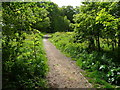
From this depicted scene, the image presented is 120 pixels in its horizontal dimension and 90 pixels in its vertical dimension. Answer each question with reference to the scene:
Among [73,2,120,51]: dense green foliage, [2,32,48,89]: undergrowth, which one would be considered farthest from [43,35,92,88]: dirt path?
[73,2,120,51]: dense green foliage

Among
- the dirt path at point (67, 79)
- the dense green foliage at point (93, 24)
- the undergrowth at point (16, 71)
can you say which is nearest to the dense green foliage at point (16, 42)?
the undergrowth at point (16, 71)

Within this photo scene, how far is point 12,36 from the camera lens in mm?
5316

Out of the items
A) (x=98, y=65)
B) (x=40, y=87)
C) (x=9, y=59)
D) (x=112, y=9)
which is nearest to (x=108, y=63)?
(x=98, y=65)

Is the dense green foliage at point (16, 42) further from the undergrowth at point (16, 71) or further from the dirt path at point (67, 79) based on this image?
the dirt path at point (67, 79)

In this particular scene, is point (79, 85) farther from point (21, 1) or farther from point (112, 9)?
point (112, 9)

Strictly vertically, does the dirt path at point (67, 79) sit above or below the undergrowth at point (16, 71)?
below

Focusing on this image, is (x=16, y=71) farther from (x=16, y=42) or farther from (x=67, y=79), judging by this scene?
(x=67, y=79)

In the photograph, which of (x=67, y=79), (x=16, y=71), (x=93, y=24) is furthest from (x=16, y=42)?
(x=93, y=24)

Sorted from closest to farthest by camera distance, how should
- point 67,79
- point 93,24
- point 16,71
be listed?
1. point 16,71
2. point 67,79
3. point 93,24

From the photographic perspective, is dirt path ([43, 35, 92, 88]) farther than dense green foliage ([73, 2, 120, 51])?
No

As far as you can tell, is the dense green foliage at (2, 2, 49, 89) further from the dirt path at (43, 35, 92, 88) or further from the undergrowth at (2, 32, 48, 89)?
the dirt path at (43, 35, 92, 88)

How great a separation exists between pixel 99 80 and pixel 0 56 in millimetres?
4511

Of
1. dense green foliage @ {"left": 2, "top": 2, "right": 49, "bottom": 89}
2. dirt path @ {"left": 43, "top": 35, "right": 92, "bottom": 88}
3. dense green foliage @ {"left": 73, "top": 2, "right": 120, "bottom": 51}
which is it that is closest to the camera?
dense green foliage @ {"left": 2, "top": 2, "right": 49, "bottom": 89}

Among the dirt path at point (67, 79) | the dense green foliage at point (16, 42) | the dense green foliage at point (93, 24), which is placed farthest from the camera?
the dense green foliage at point (93, 24)
